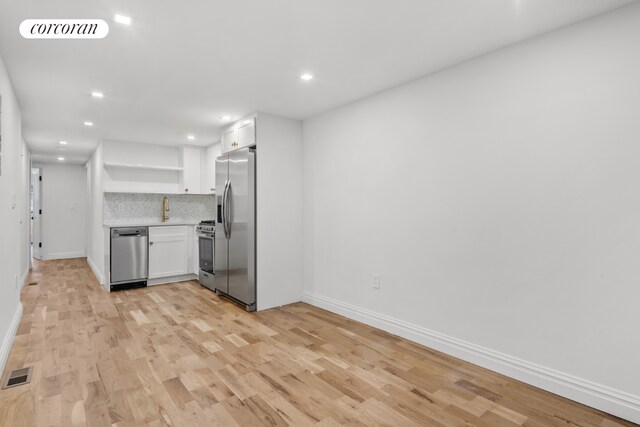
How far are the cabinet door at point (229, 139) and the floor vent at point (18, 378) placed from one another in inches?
120

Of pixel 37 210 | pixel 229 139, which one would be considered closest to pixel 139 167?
pixel 229 139

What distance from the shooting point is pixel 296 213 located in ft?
14.3

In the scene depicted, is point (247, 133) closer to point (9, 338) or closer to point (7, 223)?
point (7, 223)

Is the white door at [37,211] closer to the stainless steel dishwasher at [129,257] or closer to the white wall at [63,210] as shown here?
the white wall at [63,210]

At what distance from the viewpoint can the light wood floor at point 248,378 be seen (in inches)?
77.5

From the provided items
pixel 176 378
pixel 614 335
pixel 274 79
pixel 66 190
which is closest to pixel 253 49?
pixel 274 79

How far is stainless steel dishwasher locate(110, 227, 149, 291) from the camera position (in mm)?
5016

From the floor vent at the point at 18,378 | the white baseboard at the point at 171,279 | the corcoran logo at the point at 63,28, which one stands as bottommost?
the floor vent at the point at 18,378

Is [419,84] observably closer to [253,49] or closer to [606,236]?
[253,49]

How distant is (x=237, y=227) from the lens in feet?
13.9

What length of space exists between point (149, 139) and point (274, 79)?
3483mm

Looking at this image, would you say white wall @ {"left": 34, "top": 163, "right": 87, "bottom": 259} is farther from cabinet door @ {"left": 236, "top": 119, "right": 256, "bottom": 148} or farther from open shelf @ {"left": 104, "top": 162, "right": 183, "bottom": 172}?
cabinet door @ {"left": 236, "top": 119, "right": 256, "bottom": 148}

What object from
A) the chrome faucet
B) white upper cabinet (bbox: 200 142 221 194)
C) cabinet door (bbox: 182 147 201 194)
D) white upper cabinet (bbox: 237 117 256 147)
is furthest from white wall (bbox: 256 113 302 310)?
the chrome faucet

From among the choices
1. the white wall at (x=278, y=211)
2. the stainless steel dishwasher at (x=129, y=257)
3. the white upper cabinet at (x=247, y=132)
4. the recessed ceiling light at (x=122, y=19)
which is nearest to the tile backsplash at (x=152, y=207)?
the stainless steel dishwasher at (x=129, y=257)
